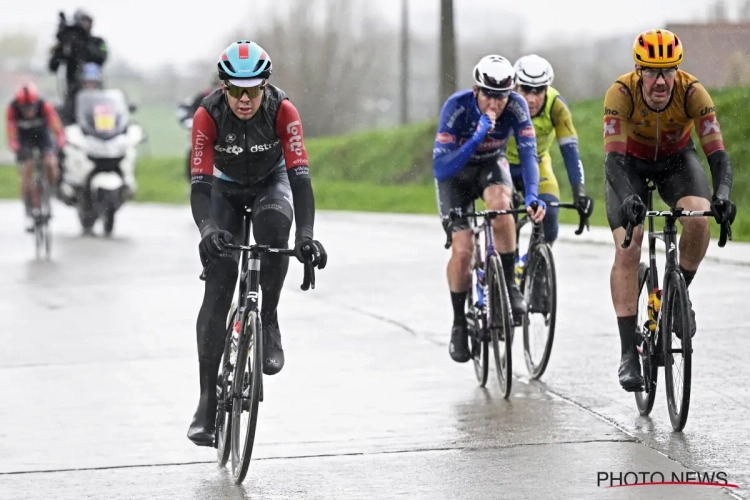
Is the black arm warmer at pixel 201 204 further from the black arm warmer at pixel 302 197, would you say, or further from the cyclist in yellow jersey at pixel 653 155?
the cyclist in yellow jersey at pixel 653 155

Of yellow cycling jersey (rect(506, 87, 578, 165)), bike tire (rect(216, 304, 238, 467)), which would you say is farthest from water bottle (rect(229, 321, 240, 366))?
yellow cycling jersey (rect(506, 87, 578, 165))

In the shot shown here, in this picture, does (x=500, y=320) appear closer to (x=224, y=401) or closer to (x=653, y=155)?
(x=653, y=155)

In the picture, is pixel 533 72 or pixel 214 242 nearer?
pixel 214 242

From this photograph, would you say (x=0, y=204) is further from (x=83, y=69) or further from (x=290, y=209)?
(x=290, y=209)

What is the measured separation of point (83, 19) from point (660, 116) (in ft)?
61.4

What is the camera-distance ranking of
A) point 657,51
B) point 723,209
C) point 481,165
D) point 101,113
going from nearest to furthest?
point 723,209
point 657,51
point 481,165
point 101,113

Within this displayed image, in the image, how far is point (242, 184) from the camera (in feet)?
23.5

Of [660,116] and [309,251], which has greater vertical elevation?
[660,116]

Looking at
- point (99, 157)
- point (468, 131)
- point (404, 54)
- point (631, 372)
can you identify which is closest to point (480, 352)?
point (468, 131)

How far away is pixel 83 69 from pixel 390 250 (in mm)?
7762

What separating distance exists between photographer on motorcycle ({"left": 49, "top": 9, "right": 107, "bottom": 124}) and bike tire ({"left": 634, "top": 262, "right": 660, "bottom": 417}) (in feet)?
59.0

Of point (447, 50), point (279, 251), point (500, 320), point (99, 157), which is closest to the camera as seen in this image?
point (279, 251)

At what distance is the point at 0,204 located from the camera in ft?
112

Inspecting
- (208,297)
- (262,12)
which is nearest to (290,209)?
(208,297)
